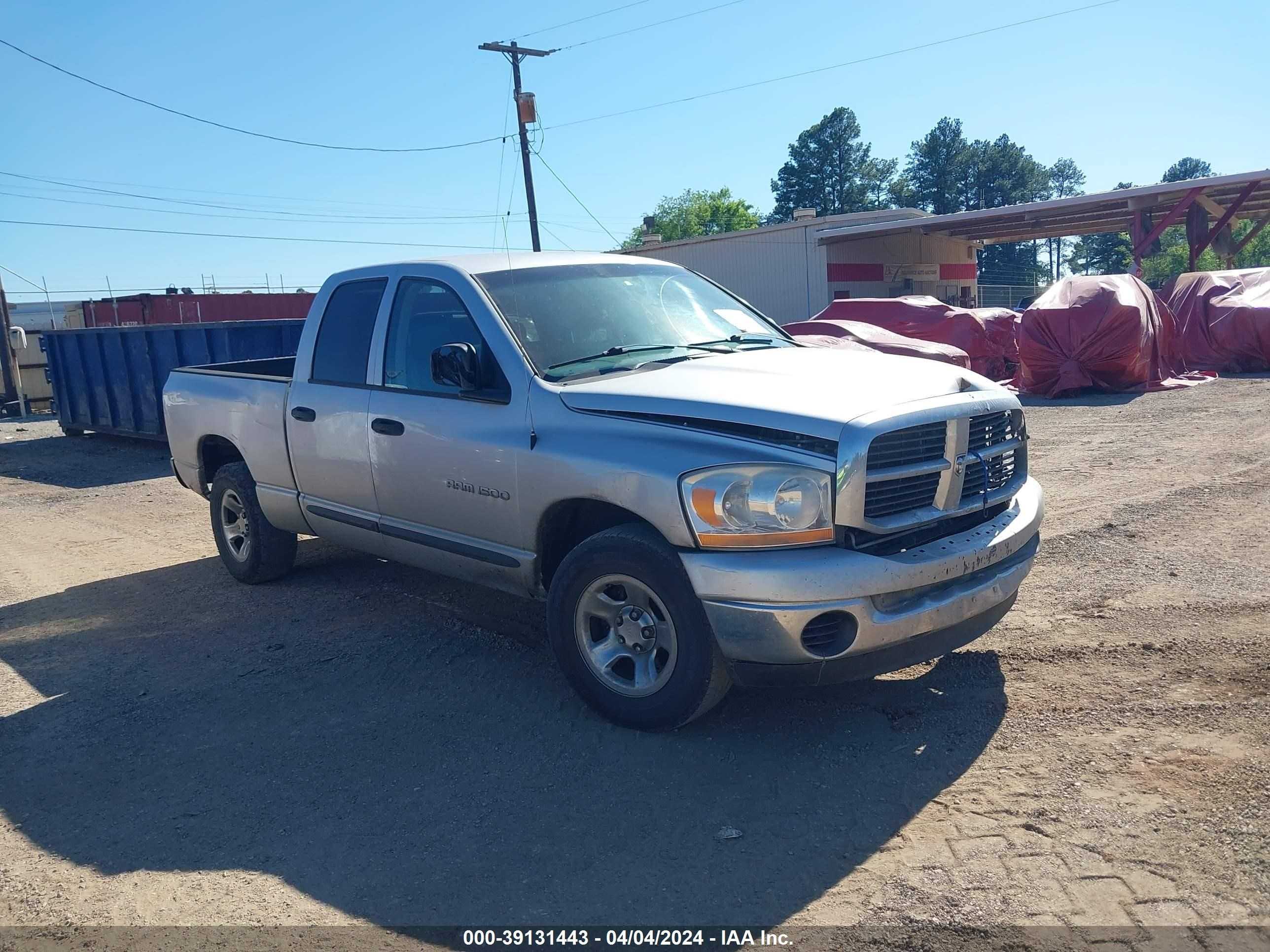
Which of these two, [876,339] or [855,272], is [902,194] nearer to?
[855,272]

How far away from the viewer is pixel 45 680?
5496 millimetres

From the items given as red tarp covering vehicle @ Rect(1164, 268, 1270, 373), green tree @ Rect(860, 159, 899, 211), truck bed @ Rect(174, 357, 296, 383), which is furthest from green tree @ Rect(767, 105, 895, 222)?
truck bed @ Rect(174, 357, 296, 383)

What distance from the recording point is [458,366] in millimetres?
4699

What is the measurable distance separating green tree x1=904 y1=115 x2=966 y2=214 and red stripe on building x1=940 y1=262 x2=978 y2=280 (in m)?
64.6

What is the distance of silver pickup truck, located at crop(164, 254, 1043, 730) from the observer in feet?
12.3

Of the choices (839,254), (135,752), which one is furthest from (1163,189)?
(135,752)

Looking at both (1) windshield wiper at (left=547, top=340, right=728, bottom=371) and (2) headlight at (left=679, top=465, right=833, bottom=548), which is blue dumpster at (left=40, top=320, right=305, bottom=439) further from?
(2) headlight at (left=679, top=465, right=833, bottom=548)

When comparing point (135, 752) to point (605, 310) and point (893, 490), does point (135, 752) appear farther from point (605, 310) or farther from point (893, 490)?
point (893, 490)

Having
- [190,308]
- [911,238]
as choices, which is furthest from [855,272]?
[190,308]

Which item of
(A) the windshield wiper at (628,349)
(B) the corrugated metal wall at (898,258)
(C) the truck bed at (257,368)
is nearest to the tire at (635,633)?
(A) the windshield wiper at (628,349)

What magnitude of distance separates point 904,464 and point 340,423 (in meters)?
3.25

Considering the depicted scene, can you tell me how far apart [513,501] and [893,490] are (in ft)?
5.65

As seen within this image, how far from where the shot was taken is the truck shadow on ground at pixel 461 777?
10.7ft

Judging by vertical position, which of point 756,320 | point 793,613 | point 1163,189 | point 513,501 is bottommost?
point 793,613
